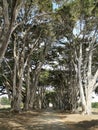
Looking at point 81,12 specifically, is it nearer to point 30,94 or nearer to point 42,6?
point 42,6

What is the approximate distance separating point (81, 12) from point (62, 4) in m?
3.20

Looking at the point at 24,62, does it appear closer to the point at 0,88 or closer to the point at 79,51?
the point at 79,51

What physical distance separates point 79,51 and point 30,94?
7.88 metres

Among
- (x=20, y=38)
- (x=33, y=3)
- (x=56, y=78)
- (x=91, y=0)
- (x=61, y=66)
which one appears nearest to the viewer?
(x=33, y=3)

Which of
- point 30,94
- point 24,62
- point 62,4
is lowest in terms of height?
point 30,94

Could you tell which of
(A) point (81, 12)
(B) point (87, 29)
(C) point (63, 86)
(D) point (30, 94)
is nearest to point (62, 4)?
(A) point (81, 12)

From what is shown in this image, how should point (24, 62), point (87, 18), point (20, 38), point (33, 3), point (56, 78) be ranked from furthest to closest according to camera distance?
point (56, 78) < point (24, 62) < point (20, 38) < point (87, 18) < point (33, 3)

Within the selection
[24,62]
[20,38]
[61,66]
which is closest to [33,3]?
[20,38]

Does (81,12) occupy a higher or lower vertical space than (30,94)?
higher

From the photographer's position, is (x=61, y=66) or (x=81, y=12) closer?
(x=81, y=12)

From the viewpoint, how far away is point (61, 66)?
147 ft

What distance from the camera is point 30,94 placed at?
113 ft

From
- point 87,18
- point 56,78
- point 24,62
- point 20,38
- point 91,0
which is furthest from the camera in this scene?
point 56,78

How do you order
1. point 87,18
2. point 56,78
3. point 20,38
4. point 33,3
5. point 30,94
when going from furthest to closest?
point 56,78 → point 30,94 → point 20,38 → point 87,18 → point 33,3
